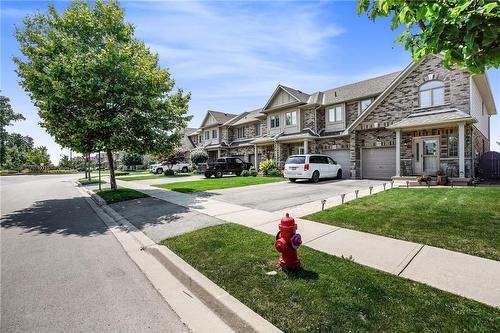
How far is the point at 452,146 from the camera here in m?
14.5

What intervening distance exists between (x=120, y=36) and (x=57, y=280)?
14.1 metres

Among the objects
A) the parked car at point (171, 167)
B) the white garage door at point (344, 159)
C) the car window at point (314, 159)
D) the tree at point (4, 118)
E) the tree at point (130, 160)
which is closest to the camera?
the car window at point (314, 159)

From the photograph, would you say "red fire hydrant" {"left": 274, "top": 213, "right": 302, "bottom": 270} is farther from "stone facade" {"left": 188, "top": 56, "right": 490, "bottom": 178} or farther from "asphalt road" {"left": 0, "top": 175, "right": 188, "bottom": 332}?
"stone facade" {"left": 188, "top": 56, "right": 490, "bottom": 178}

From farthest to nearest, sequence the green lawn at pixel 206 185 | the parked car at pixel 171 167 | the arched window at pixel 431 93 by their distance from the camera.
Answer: the parked car at pixel 171 167 < the green lawn at pixel 206 185 < the arched window at pixel 431 93

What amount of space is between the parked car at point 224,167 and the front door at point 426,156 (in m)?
15.1

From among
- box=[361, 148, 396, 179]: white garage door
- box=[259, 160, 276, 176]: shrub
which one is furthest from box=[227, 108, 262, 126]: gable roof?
box=[361, 148, 396, 179]: white garage door

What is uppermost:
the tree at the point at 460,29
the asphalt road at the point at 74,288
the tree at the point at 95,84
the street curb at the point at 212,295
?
the tree at the point at 95,84

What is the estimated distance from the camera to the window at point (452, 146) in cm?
1432

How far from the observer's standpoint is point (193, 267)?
4.32m

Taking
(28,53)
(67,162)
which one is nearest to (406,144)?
(28,53)

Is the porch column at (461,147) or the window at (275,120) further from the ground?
the window at (275,120)

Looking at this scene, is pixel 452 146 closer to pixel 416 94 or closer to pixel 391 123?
pixel 391 123

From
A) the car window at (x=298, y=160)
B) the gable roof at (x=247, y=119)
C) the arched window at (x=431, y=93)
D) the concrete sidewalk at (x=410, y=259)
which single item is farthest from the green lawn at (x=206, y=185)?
the gable roof at (x=247, y=119)

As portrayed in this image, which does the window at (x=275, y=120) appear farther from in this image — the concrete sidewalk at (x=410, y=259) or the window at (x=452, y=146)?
the concrete sidewalk at (x=410, y=259)
